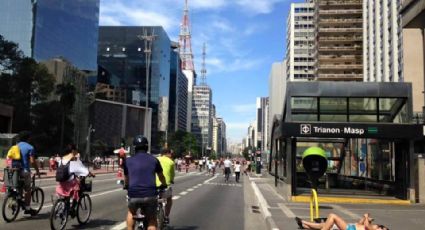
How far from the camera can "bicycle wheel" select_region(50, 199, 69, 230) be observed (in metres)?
10.3

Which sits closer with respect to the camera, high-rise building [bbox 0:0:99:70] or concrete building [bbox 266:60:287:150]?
high-rise building [bbox 0:0:99:70]

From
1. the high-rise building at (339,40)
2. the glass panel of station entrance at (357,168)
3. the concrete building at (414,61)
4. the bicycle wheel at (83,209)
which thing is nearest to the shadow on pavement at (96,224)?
the bicycle wheel at (83,209)

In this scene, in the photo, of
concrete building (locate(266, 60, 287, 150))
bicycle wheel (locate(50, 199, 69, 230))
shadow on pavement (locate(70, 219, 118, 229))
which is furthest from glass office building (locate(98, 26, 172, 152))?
bicycle wheel (locate(50, 199, 69, 230))

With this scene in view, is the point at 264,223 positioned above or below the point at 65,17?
below

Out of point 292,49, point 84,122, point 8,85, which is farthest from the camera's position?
point 292,49

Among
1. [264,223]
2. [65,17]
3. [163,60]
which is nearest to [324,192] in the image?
[264,223]

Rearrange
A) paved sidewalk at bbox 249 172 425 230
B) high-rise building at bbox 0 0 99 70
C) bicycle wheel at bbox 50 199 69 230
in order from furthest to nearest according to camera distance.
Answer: high-rise building at bbox 0 0 99 70 < paved sidewalk at bbox 249 172 425 230 < bicycle wheel at bbox 50 199 69 230

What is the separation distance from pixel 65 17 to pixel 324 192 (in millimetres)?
128343

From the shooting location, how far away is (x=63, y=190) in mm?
10750

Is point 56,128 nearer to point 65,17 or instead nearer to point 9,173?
point 65,17

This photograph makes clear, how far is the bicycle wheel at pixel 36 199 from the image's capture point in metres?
12.8

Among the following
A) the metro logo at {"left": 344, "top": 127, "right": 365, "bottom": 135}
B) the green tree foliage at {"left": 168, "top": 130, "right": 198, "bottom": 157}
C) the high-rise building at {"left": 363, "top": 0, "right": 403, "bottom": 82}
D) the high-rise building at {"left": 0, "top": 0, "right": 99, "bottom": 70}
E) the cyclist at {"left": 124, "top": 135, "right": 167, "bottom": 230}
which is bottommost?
the cyclist at {"left": 124, "top": 135, "right": 167, "bottom": 230}

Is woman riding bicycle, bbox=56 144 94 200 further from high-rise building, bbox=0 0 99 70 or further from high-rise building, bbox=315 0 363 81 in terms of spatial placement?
high-rise building, bbox=0 0 99 70

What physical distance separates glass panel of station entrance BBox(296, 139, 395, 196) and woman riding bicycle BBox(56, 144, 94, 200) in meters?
12.9
